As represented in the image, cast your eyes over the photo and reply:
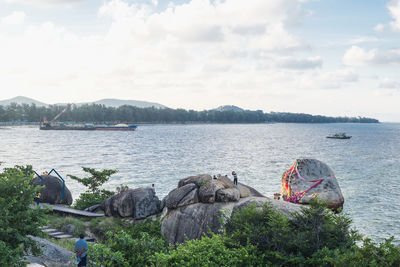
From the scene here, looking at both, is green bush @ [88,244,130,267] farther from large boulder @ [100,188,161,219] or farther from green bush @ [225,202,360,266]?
large boulder @ [100,188,161,219]

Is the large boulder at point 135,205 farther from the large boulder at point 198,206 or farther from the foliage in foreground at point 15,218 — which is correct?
the foliage in foreground at point 15,218

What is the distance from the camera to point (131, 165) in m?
65.8

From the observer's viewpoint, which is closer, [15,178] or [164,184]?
[15,178]

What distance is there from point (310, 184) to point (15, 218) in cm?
2436

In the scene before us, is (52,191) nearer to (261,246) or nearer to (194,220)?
(194,220)

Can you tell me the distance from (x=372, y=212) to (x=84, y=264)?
102 ft

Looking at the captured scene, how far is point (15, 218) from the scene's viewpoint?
10.3 m

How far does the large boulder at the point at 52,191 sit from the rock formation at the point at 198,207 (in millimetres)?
11805

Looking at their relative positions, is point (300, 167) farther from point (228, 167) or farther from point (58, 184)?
point (228, 167)

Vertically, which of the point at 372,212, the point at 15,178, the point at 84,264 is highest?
the point at 15,178

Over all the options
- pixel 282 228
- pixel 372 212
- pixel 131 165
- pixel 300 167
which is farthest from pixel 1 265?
pixel 131 165

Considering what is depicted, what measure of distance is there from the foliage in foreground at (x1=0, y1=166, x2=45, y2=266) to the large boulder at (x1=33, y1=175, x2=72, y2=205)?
15888 millimetres

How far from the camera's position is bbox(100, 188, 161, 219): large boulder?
22719 mm

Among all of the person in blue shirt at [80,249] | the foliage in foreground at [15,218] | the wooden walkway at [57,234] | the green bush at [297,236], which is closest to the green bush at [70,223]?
the wooden walkway at [57,234]
